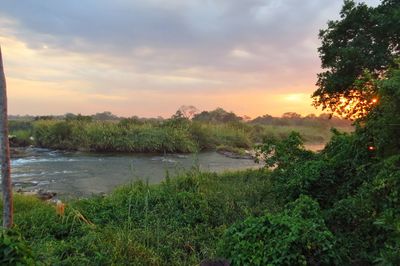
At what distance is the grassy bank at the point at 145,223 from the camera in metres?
5.04

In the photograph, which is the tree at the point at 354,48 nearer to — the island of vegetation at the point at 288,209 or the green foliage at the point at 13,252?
the island of vegetation at the point at 288,209

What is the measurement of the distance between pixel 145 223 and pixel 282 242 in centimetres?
295

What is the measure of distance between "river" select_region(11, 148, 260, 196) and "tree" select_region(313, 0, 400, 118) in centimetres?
423

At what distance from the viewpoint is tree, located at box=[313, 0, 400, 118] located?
9750 mm

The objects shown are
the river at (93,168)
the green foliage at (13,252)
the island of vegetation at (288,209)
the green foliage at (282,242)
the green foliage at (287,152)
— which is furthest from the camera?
the river at (93,168)

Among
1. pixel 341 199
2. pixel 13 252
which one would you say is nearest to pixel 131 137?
pixel 341 199

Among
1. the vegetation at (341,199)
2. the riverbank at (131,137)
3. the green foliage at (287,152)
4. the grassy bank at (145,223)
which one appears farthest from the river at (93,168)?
the vegetation at (341,199)

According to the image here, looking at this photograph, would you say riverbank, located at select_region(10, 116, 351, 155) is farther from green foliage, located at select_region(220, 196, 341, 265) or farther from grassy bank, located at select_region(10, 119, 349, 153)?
green foliage, located at select_region(220, 196, 341, 265)

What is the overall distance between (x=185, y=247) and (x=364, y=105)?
3.40 metres

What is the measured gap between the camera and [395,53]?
9945 millimetres

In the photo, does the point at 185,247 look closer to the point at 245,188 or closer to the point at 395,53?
the point at 245,188

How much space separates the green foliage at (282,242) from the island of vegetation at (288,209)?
0.04ft

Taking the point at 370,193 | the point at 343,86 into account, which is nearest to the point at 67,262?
the point at 370,193

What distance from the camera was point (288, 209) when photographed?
196 inches
